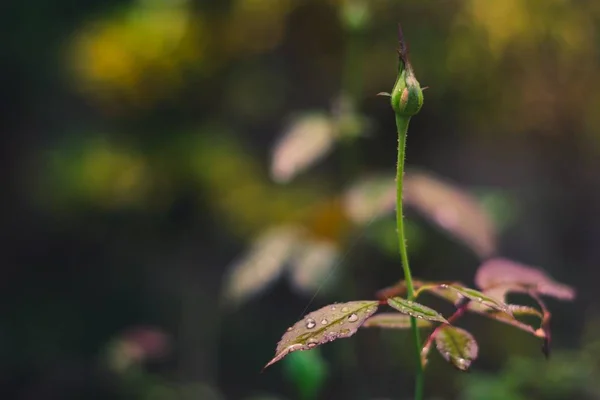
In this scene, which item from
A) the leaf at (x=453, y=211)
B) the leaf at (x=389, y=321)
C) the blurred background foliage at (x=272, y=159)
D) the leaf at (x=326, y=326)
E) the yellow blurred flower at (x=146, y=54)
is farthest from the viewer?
the yellow blurred flower at (x=146, y=54)

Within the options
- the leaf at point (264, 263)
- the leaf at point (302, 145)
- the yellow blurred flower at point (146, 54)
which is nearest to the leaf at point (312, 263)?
the leaf at point (264, 263)

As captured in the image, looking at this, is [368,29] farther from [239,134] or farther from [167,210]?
[167,210]

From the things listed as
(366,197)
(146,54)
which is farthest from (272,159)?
(146,54)

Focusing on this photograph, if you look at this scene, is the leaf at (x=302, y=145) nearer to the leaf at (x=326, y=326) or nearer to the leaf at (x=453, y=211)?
the leaf at (x=453, y=211)

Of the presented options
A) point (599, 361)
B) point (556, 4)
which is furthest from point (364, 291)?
point (556, 4)

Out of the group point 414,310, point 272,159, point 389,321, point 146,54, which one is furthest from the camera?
point 146,54

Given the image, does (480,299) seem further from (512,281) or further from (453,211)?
(453,211)
